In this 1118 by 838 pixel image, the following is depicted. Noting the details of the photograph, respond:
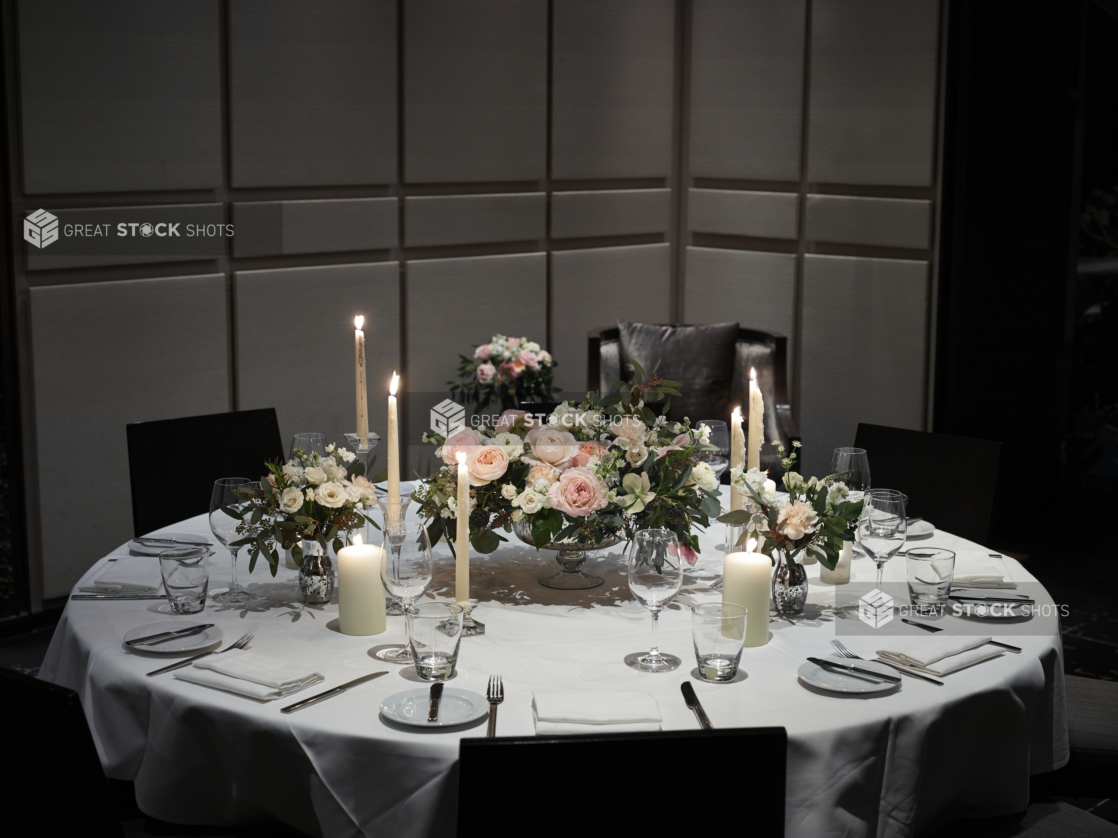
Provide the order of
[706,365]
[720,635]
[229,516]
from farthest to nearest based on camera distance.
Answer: [706,365]
[229,516]
[720,635]

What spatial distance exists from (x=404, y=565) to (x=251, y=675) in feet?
0.97

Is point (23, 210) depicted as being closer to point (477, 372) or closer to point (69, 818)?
point (477, 372)

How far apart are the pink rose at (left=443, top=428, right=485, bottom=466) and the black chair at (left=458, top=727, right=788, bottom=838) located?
86 cm

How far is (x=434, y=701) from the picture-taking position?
1.75 m

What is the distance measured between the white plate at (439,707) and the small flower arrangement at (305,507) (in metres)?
0.44

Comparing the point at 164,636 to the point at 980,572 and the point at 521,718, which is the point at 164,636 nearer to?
the point at 521,718

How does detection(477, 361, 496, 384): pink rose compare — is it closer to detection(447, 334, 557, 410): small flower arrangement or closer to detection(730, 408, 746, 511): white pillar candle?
detection(447, 334, 557, 410): small flower arrangement

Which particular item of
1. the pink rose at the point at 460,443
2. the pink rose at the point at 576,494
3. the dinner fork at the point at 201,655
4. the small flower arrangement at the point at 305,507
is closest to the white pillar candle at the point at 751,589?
the pink rose at the point at 576,494

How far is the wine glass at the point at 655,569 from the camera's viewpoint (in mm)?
1905

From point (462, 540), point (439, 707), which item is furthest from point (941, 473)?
point (439, 707)

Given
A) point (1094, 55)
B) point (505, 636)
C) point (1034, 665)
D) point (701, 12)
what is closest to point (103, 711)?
point (505, 636)

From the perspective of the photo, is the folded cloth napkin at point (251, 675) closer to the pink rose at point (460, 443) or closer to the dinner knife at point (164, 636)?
the dinner knife at point (164, 636)

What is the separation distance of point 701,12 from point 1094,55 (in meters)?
1.84

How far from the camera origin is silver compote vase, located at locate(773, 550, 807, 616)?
2158mm
